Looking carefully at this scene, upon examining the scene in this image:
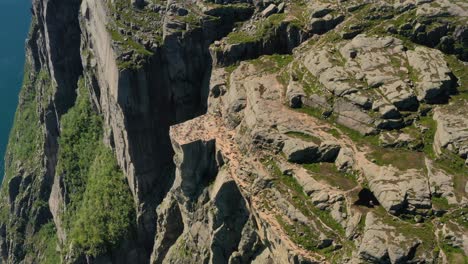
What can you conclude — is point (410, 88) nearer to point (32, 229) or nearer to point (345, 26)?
point (345, 26)

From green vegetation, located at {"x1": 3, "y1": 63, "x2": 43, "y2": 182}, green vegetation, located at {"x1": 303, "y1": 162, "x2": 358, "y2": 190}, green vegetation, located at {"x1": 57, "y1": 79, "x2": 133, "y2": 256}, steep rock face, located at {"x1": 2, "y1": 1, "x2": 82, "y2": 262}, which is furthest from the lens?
green vegetation, located at {"x1": 3, "y1": 63, "x2": 43, "y2": 182}

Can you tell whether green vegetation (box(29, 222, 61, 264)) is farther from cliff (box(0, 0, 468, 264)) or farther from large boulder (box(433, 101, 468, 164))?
large boulder (box(433, 101, 468, 164))

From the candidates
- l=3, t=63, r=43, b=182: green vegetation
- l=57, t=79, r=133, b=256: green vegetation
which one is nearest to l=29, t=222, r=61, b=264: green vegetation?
l=57, t=79, r=133, b=256: green vegetation

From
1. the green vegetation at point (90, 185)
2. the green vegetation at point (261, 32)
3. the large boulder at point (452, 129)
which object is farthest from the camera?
the green vegetation at point (90, 185)

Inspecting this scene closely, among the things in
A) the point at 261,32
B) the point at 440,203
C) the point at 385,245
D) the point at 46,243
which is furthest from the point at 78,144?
the point at 440,203

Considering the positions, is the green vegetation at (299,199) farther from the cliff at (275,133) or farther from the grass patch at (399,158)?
the grass patch at (399,158)

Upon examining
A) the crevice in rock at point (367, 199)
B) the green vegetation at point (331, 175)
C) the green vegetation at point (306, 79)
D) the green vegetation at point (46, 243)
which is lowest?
the green vegetation at point (46, 243)

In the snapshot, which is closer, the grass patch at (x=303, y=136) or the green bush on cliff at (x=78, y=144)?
the grass patch at (x=303, y=136)

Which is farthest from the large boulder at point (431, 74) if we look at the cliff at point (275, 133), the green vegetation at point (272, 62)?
the green vegetation at point (272, 62)

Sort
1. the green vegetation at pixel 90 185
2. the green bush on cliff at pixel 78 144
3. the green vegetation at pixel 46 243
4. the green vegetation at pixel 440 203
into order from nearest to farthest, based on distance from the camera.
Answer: the green vegetation at pixel 440 203 → the green vegetation at pixel 90 185 → the green bush on cliff at pixel 78 144 → the green vegetation at pixel 46 243
